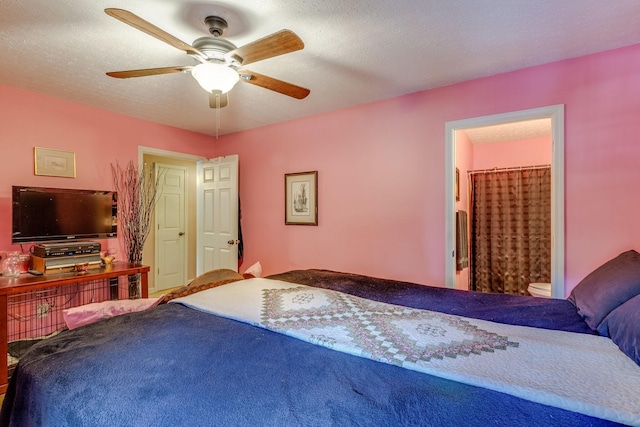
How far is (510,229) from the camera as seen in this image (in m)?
4.07

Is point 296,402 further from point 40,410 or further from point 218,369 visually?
point 40,410

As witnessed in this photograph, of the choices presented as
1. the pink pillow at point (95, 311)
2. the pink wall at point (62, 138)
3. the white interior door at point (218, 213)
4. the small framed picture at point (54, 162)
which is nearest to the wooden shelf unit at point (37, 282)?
the pink wall at point (62, 138)

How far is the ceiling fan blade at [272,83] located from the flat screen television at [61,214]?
7.29 feet

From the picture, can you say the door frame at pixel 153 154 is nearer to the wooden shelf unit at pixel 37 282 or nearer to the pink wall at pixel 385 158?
the pink wall at pixel 385 158

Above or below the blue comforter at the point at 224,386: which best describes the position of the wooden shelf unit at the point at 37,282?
below

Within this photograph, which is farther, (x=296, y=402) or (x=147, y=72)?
(x=147, y=72)

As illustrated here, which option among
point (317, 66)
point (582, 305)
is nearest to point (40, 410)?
point (582, 305)

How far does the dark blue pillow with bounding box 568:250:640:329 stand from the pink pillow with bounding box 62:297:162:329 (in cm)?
208

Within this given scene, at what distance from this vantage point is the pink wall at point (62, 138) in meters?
2.72

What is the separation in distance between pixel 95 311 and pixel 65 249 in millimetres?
1778

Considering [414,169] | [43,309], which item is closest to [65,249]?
[43,309]

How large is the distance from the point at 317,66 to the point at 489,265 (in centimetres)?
339

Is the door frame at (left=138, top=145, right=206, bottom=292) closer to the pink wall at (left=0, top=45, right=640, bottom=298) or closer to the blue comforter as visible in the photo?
the pink wall at (left=0, top=45, right=640, bottom=298)

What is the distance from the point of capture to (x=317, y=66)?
7.68ft
